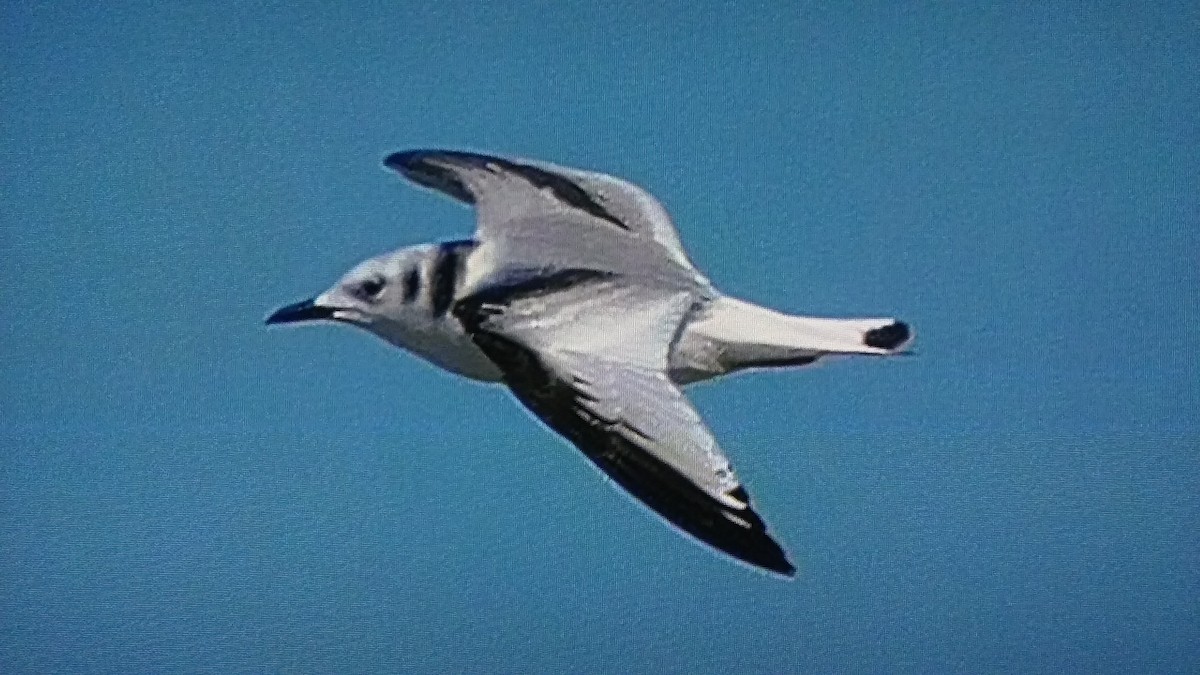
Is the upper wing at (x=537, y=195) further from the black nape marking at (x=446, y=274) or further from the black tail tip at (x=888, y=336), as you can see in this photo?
the black tail tip at (x=888, y=336)

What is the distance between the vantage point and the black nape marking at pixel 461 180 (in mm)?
1105

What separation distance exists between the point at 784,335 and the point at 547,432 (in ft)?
0.63

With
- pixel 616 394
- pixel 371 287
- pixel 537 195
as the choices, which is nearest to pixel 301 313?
pixel 371 287

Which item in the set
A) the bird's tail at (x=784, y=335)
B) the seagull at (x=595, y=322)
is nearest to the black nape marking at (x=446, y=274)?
the seagull at (x=595, y=322)

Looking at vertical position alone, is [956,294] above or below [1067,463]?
above

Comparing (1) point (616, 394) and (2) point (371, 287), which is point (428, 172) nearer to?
(2) point (371, 287)

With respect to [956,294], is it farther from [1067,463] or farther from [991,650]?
[991,650]

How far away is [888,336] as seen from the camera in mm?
1157

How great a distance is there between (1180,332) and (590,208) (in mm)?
475

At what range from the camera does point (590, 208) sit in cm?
111

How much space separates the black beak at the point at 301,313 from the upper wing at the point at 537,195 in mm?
118

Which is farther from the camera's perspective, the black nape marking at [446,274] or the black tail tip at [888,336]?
the black tail tip at [888,336]

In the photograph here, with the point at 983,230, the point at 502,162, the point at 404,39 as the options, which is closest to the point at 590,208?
the point at 502,162

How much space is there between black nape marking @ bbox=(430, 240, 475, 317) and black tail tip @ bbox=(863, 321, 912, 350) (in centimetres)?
31
